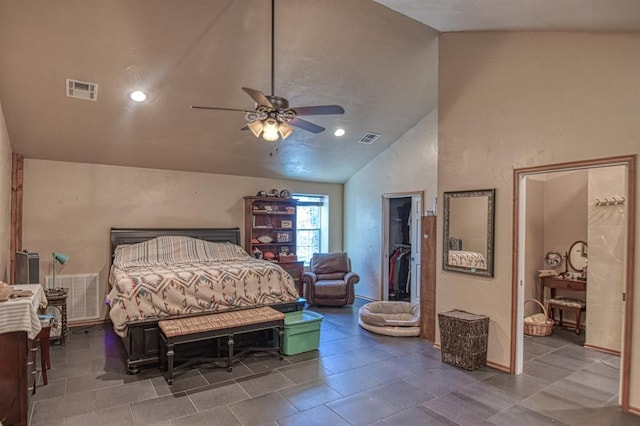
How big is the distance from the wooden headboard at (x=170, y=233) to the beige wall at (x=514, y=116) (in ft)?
12.7

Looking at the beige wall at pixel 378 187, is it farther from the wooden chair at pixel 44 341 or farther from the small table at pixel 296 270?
the wooden chair at pixel 44 341

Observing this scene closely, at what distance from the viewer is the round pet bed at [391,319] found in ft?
16.8

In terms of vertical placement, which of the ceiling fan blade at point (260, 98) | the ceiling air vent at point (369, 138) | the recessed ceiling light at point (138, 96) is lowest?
the ceiling fan blade at point (260, 98)

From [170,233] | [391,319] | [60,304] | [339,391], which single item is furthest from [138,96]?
[391,319]

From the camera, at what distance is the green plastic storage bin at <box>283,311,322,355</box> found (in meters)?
4.36

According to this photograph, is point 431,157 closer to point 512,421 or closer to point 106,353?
point 512,421

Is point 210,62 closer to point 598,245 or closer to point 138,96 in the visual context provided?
point 138,96

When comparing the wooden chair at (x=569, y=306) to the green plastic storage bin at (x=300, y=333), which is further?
the wooden chair at (x=569, y=306)

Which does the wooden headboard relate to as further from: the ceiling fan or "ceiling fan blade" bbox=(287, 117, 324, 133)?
"ceiling fan blade" bbox=(287, 117, 324, 133)

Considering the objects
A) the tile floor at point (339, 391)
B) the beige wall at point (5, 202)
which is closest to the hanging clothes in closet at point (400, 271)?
the tile floor at point (339, 391)

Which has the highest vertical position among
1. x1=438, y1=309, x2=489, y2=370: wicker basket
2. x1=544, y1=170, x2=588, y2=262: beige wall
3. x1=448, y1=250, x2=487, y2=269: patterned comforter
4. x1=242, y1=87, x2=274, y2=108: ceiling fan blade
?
x1=242, y1=87, x2=274, y2=108: ceiling fan blade

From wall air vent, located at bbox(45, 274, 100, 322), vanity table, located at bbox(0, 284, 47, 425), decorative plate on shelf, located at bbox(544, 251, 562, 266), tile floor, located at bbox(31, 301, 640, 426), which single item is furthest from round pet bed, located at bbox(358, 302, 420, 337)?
wall air vent, located at bbox(45, 274, 100, 322)

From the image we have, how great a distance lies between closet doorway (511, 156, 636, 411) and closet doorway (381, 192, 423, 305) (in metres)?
1.80

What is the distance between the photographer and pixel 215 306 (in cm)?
445
